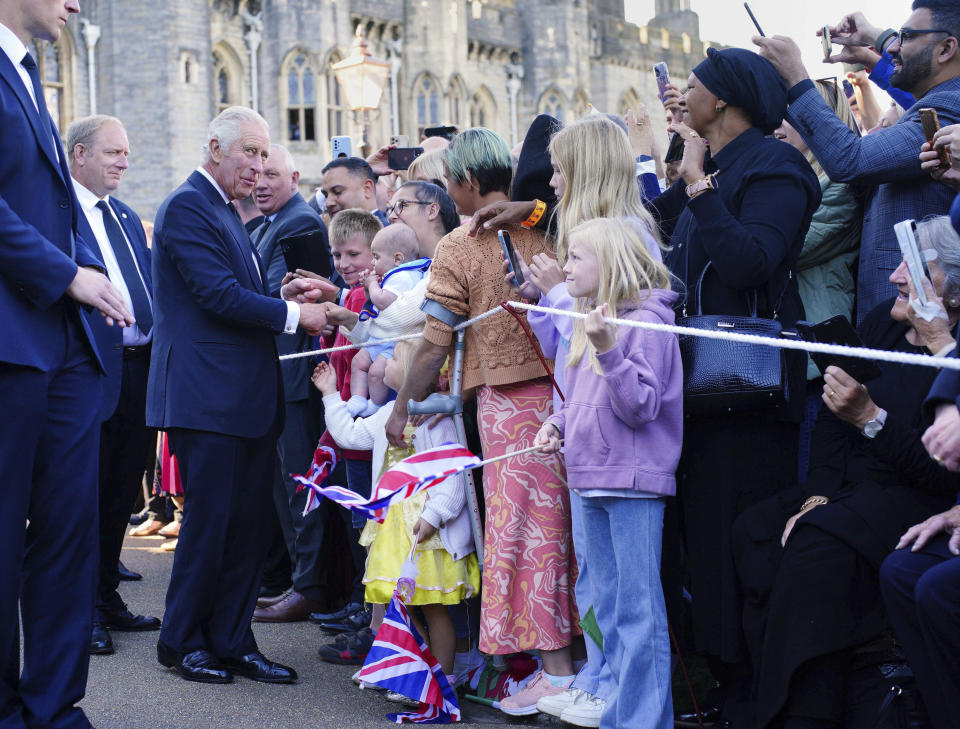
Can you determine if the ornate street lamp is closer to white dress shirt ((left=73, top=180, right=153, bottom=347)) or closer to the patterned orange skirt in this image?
white dress shirt ((left=73, top=180, right=153, bottom=347))

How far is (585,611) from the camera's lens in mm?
4508

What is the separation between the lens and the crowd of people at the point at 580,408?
3.79 meters

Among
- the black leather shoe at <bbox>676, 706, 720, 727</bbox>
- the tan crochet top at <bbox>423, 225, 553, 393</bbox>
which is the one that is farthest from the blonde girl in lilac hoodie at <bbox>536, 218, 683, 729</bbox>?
the tan crochet top at <bbox>423, 225, 553, 393</bbox>

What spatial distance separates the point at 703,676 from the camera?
5035 mm

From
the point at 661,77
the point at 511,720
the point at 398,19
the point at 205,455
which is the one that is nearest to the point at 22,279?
the point at 205,455

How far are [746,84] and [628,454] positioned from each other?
151 centimetres

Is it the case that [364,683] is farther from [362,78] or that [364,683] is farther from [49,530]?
[362,78]

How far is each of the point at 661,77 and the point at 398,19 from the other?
3243 cm

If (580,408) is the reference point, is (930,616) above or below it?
below

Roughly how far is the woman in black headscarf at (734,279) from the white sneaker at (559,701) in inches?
21.0

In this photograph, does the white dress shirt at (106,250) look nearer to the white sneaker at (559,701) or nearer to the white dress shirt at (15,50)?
the white dress shirt at (15,50)

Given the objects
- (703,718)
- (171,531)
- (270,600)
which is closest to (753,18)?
(703,718)

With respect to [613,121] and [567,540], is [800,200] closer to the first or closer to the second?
[613,121]

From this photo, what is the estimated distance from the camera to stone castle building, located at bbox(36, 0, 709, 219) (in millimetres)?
28906
